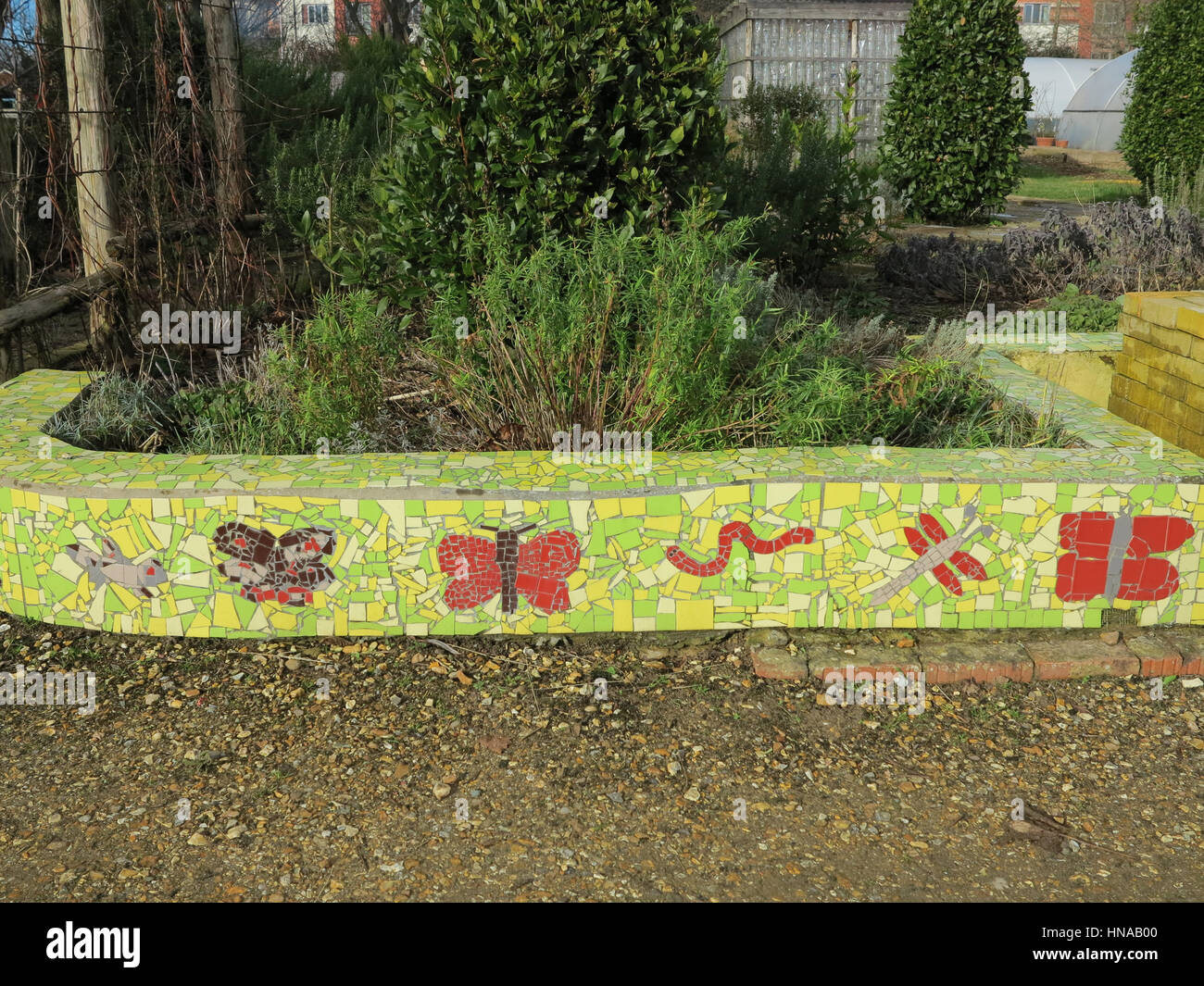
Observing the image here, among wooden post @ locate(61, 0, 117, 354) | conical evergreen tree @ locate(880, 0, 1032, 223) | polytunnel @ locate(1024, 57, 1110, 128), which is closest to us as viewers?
wooden post @ locate(61, 0, 117, 354)

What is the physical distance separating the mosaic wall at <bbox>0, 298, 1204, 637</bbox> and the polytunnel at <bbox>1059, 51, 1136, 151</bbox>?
66.1 feet

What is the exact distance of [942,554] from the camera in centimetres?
374

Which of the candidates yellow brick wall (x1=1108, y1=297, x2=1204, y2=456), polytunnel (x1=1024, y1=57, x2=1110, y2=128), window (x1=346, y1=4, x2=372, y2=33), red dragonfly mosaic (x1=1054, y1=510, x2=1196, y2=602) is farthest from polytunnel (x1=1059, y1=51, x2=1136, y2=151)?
red dragonfly mosaic (x1=1054, y1=510, x2=1196, y2=602)

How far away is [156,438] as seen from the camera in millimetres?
4574

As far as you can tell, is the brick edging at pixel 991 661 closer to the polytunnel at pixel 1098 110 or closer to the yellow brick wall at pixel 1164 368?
the yellow brick wall at pixel 1164 368

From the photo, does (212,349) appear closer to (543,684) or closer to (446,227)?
(446,227)

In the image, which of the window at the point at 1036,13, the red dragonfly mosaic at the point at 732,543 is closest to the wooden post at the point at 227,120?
the red dragonfly mosaic at the point at 732,543

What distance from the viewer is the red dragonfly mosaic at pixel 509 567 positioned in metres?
3.70

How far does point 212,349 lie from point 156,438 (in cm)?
120

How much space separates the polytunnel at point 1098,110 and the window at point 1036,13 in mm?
21073

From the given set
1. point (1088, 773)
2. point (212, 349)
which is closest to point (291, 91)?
point (212, 349)

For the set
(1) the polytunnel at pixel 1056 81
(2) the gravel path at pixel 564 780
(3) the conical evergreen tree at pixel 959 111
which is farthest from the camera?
(1) the polytunnel at pixel 1056 81

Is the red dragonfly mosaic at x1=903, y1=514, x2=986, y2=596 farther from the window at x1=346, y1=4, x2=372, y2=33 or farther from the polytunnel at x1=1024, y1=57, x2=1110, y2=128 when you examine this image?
the polytunnel at x1=1024, y1=57, x2=1110, y2=128

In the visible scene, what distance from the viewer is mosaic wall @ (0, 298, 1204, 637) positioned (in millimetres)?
3686
